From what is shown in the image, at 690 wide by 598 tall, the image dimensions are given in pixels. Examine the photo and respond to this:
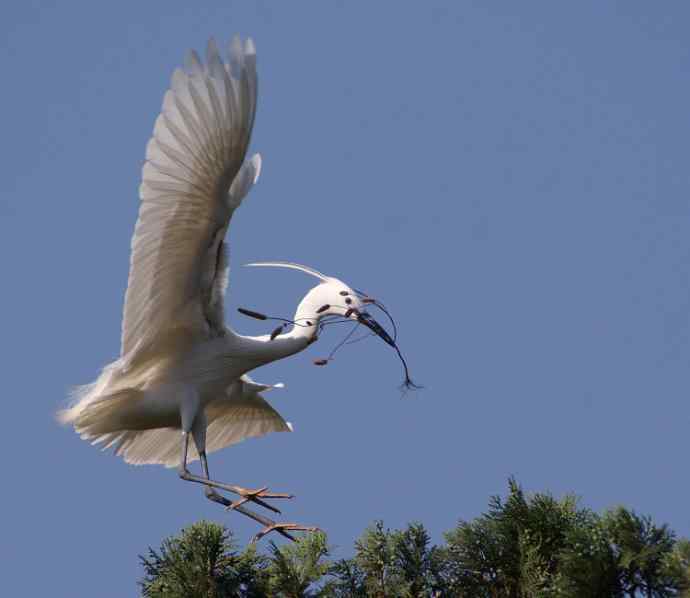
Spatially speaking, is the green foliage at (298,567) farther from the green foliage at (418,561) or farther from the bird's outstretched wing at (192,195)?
the bird's outstretched wing at (192,195)

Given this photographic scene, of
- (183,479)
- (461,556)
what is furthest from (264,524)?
(461,556)

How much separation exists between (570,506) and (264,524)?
133 inches

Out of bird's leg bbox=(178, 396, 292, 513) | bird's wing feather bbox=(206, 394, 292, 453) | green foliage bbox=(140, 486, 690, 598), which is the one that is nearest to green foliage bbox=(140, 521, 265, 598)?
green foliage bbox=(140, 486, 690, 598)

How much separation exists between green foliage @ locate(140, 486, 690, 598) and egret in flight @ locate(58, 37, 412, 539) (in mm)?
1780

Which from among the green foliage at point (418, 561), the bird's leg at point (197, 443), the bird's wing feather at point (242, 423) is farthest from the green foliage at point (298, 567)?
the bird's wing feather at point (242, 423)

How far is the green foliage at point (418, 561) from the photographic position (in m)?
10.5

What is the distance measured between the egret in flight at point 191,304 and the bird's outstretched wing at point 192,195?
10 millimetres

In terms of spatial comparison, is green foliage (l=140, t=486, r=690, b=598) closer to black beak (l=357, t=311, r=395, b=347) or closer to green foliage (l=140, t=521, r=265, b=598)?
green foliage (l=140, t=521, r=265, b=598)

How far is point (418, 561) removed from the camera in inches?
427

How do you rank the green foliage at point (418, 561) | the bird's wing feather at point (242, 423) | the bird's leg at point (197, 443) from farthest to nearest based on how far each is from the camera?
the bird's wing feather at point (242, 423) → the bird's leg at point (197, 443) → the green foliage at point (418, 561)

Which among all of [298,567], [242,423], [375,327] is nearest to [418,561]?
[298,567]

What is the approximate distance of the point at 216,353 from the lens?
13.6 m

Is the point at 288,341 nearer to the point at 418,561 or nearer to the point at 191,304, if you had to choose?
the point at 191,304

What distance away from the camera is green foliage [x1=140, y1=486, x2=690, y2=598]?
34.4 ft
